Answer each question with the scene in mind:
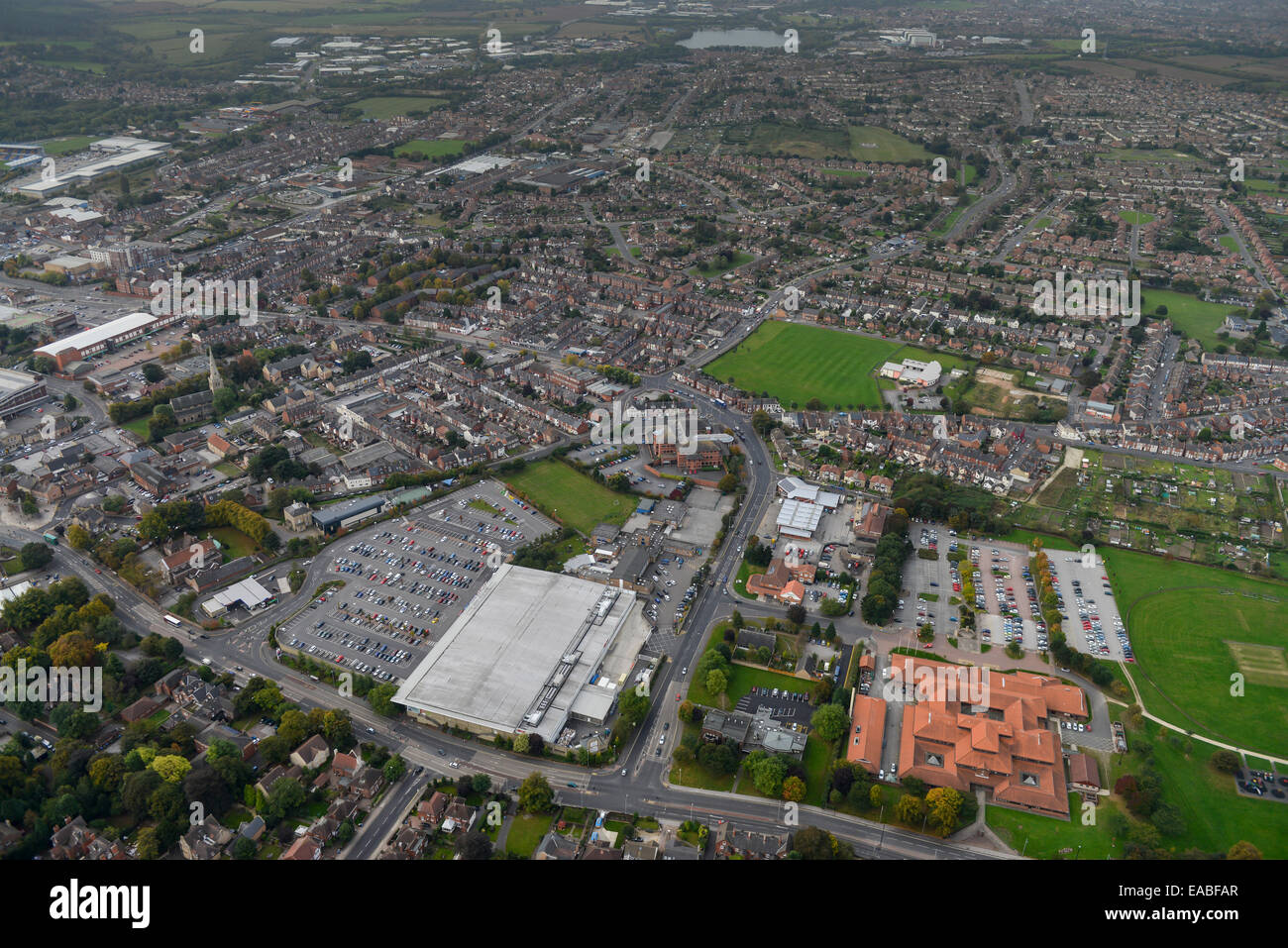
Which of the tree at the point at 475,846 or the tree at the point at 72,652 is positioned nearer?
the tree at the point at 475,846

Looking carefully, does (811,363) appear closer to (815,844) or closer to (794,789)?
(794,789)

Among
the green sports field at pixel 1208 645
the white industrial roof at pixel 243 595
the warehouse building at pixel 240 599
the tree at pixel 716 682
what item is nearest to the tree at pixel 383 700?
the warehouse building at pixel 240 599

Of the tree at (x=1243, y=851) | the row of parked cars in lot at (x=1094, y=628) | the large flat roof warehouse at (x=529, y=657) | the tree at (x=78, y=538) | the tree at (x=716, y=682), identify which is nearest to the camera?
the tree at (x=1243, y=851)

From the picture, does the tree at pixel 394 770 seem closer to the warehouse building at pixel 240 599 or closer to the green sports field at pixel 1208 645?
the warehouse building at pixel 240 599

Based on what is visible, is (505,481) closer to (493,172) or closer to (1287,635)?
(1287,635)

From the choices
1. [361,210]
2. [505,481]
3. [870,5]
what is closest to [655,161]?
[361,210]

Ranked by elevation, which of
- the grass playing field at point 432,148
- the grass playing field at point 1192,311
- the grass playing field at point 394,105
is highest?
the grass playing field at point 394,105

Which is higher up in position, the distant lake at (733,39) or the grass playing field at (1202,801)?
the distant lake at (733,39)
